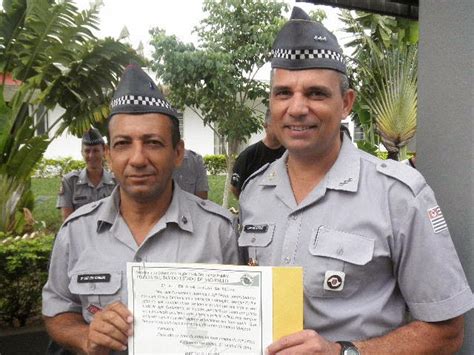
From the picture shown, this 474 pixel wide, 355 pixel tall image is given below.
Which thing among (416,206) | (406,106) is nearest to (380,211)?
(416,206)

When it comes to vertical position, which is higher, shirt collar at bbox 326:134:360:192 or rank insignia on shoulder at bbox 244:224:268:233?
shirt collar at bbox 326:134:360:192

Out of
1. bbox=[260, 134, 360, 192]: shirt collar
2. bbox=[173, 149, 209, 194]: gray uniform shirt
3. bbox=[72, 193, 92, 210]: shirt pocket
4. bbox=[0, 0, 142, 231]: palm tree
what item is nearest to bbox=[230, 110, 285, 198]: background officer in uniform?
bbox=[173, 149, 209, 194]: gray uniform shirt

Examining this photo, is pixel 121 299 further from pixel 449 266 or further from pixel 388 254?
pixel 449 266

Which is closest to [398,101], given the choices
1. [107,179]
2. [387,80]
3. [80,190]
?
[387,80]

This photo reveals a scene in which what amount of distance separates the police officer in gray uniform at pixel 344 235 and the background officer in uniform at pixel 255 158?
291cm

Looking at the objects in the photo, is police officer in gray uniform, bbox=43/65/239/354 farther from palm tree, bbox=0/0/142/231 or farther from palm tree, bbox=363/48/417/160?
palm tree, bbox=363/48/417/160

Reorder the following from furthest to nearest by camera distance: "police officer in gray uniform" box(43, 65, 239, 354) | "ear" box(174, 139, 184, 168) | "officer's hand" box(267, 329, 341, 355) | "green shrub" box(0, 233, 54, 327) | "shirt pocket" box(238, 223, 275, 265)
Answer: "green shrub" box(0, 233, 54, 327)
"ear" box(174, 139, 184, 168)
"police officer in gray uniform" box(43, 65, 239, 354)
"shirt pocket" box(238, 223, 275, 265)
"officer's hand" box(267, 329, 341, 355)

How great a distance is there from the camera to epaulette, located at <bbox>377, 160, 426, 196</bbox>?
152 centimetres

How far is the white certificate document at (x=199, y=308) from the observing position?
1.46 metres

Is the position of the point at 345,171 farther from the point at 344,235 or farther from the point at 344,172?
the point at 344,235

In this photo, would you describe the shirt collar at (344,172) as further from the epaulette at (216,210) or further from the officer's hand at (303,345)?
the officer's hand at (303,345)

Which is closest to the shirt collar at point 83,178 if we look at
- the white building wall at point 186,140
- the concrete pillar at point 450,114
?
the concrete pillar at point 450,114

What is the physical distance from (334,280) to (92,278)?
0.83 metres

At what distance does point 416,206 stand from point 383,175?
15cm
